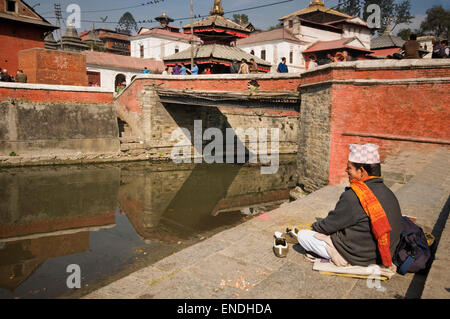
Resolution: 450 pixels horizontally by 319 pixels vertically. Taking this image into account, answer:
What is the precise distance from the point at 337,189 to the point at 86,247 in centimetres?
728

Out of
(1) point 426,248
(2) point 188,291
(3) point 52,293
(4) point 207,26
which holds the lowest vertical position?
(3) point 52,293

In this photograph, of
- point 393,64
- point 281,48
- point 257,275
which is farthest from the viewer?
point 281,48

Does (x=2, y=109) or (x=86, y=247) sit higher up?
(x=2, y=109)

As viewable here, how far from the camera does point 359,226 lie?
3.93 m

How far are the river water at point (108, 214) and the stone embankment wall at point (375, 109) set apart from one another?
346cm

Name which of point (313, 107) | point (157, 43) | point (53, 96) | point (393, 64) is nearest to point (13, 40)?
point (53, 96)

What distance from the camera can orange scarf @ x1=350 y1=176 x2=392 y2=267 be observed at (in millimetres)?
3770

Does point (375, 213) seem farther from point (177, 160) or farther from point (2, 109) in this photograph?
point (2, 109)

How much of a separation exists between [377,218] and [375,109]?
779 centimetres

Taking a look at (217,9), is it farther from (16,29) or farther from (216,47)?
(16,29)

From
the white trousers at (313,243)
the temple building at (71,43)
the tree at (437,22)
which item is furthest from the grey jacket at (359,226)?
the tree at (437,22)
